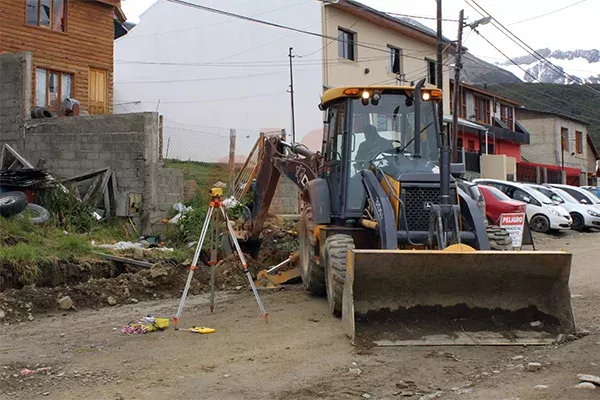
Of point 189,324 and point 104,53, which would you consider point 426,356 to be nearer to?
point 189,324

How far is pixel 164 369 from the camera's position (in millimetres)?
5875

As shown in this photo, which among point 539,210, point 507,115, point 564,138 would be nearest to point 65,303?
point 539,210

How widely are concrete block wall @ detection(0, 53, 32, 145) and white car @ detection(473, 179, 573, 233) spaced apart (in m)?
13.7

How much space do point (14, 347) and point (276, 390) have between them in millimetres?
3323

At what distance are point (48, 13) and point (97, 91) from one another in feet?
10.5

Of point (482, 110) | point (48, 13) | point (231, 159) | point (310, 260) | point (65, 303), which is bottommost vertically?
point (65, 303)

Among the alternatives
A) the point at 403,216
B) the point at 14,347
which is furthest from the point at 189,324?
the point at 403,216

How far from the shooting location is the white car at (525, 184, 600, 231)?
21.8 m

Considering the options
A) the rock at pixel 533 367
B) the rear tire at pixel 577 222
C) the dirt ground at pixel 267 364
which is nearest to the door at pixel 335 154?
the dirt ground at pixel 267 364

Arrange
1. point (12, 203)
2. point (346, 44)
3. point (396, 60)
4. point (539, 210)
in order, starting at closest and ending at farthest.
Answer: point (12, 203) < point (539, 210) < point (346, 44) < point (396, 60)

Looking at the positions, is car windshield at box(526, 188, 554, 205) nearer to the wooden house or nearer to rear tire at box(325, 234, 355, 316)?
rear tire at box(325, 234, 355, 316)

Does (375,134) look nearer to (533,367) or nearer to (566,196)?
(533,367)

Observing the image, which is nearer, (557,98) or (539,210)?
(539,210)

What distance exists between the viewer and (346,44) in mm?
28172
